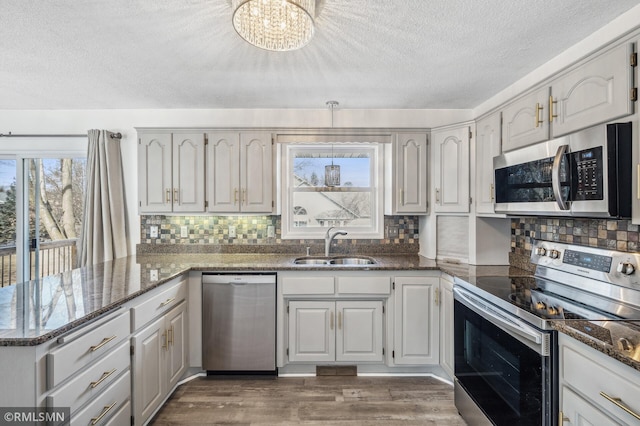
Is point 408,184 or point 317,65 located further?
point 408,184

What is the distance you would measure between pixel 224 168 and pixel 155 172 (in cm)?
62

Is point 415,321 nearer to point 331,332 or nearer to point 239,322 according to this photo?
point 331,332

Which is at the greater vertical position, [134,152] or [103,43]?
[103,43]

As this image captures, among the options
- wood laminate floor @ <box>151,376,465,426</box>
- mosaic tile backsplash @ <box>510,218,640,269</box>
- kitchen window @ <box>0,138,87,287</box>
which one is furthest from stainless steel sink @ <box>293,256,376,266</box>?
kitchen window @ <box>0,138,87,287</box>

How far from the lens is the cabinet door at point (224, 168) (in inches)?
117

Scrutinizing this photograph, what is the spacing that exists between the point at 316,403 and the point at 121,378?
1262mm

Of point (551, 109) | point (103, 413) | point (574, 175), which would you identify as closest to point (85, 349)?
point (103, 413)

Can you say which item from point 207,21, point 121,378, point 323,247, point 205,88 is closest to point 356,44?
point 207,21

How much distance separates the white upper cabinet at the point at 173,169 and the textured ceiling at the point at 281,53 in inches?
13.5

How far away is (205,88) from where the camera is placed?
260cm

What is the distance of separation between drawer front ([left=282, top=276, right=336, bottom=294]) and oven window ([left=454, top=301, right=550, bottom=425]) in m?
0.94

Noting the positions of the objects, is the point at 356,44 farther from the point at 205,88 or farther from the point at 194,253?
the point at 194,253

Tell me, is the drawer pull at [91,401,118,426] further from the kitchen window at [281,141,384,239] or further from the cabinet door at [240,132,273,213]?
the kitchen window at [281,141,384,239]

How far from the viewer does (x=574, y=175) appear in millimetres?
1646
